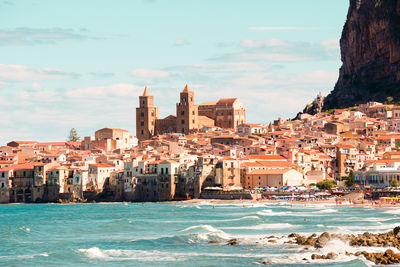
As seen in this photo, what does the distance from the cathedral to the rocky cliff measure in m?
21.0

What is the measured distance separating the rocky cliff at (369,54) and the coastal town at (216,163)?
841cm

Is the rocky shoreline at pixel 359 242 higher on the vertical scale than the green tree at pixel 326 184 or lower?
lower

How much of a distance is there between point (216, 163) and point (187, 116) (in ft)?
221

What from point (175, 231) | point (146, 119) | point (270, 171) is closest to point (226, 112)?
point (146, 119)

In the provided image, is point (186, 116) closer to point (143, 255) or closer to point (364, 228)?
point (364, 228)

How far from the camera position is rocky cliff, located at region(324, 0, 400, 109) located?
16425 cm

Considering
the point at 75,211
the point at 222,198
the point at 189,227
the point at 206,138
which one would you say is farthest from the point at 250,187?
the point at 206,138

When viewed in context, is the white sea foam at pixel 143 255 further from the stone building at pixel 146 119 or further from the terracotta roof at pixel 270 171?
the stone building at pixel 146 119

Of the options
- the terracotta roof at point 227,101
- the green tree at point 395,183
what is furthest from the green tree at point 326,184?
the terracotta roof at point 227,101

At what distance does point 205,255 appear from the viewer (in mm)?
52844

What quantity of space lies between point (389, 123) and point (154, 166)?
60.0 m

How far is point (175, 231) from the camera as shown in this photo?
6738 cm

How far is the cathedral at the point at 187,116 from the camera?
16938cm

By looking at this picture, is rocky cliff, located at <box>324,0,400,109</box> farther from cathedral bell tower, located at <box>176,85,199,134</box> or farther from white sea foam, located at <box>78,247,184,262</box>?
white sea foam, located at <box>78,247,184,262</box>
